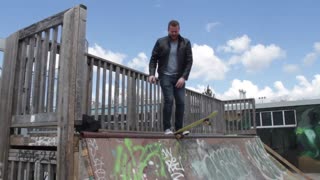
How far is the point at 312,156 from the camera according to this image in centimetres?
1727

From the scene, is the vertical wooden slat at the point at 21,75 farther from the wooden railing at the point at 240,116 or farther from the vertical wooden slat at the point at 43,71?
the wooden railing at the point at 240,116

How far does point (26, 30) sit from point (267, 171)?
4.80 m

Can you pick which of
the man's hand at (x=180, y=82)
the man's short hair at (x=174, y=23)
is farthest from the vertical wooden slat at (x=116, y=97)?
the man's short hair at (x=174, y=23)

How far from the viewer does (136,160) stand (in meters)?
3.65

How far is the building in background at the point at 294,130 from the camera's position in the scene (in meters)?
17.3

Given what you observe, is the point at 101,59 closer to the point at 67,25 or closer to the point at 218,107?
the point at 67,25

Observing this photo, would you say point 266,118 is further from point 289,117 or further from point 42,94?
point 42,94

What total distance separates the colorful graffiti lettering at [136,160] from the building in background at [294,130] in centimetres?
1547

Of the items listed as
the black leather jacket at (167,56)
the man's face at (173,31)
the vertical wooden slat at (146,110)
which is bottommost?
the vertical wooden slat at (146,110)

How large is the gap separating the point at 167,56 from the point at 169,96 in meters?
0.60


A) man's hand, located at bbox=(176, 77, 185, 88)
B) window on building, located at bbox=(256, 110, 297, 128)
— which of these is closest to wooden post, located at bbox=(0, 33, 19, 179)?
man's hand, located at bbox=(176, 77, 185, 88)

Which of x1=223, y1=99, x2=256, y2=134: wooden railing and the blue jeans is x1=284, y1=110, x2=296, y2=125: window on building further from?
the blue jeans

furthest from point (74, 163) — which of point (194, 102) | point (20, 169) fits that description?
point (194, 102)

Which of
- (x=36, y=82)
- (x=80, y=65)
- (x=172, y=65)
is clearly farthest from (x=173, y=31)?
(x=36, y=82)
